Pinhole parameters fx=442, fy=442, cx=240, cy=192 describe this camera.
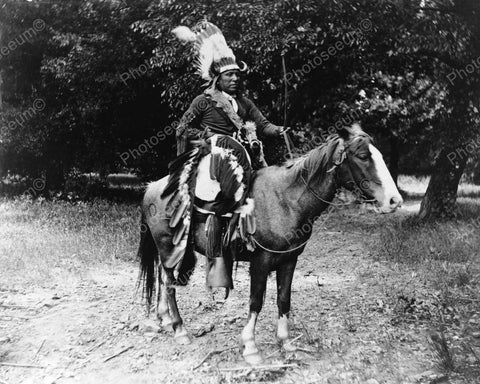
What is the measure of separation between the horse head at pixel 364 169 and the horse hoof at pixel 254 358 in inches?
73.4

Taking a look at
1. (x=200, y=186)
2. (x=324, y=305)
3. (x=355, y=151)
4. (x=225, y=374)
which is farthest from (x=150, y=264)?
(x=355, y=151)

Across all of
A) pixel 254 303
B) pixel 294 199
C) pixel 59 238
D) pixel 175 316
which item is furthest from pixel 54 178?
pixel 294 199

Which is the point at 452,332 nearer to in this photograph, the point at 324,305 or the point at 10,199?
the point at 324,305

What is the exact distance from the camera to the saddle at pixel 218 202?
14.5 feet

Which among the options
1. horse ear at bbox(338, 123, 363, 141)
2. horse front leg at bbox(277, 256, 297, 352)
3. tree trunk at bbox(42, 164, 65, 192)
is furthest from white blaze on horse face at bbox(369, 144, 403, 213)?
tree trunk at bbox(42, 164, 65, 192)

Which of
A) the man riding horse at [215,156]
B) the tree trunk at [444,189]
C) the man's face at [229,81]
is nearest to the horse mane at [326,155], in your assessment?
the man riding horse at [215,156]

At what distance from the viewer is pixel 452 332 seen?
4.89 metres

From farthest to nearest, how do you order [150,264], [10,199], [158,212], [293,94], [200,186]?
1. [10,199]
2. [293,94]
3. [150,264]
4. [158,212]
5. [200,186]

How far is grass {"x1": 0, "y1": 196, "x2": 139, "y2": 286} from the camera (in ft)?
25.3

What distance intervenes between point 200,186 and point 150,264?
5.05 feet

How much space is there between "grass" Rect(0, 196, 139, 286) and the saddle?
3696mm

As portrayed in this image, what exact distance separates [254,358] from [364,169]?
2.11m

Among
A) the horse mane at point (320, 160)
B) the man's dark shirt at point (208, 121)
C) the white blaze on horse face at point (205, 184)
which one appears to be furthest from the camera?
the man's dark shirt at point (208, 121)

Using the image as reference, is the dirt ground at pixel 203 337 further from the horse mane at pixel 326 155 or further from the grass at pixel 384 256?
the horse mane at pixel 326 155
